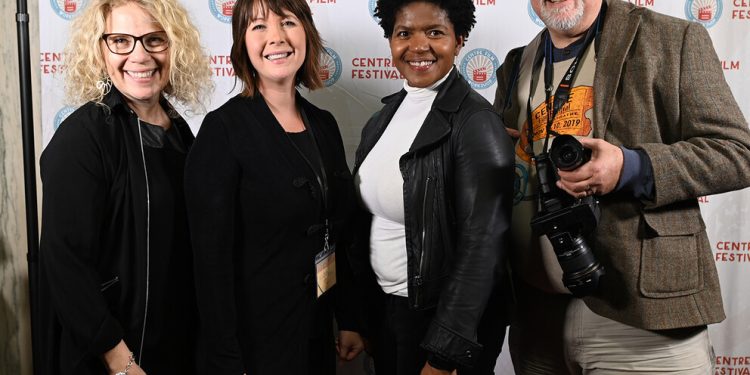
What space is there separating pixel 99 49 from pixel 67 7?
3.32 feet

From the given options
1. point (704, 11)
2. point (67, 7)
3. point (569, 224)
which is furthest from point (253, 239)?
point (704, 11)

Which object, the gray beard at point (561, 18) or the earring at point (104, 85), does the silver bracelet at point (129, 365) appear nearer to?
the earring at point (104, 85)

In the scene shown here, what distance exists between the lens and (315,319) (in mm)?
1631

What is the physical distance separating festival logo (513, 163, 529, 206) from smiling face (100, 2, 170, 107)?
3.43 ft

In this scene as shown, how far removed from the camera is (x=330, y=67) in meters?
2.45

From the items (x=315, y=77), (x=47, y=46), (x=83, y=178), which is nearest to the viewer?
(x=83, y=178)

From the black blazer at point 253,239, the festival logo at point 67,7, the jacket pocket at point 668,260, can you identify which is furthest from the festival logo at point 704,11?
the festival logo at point 67,7

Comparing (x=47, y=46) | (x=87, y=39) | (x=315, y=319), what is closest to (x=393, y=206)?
(x=315, y=319)

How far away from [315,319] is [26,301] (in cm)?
160

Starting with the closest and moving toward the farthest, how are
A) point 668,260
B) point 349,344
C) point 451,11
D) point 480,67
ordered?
point 668,260 < point 451,11 < point 349,344 < point 480,67

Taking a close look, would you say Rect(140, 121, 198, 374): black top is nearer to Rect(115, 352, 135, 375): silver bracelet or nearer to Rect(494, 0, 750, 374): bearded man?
Rect(115, 352, 135, 375): silver bracelet

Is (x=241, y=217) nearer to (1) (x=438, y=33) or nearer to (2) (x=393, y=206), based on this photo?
(2) (x=393, y=206)

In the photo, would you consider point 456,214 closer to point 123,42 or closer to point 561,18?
point 561,18

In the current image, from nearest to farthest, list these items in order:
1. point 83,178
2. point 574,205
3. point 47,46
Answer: point 574,205 → point 83,178 → point 47,46
